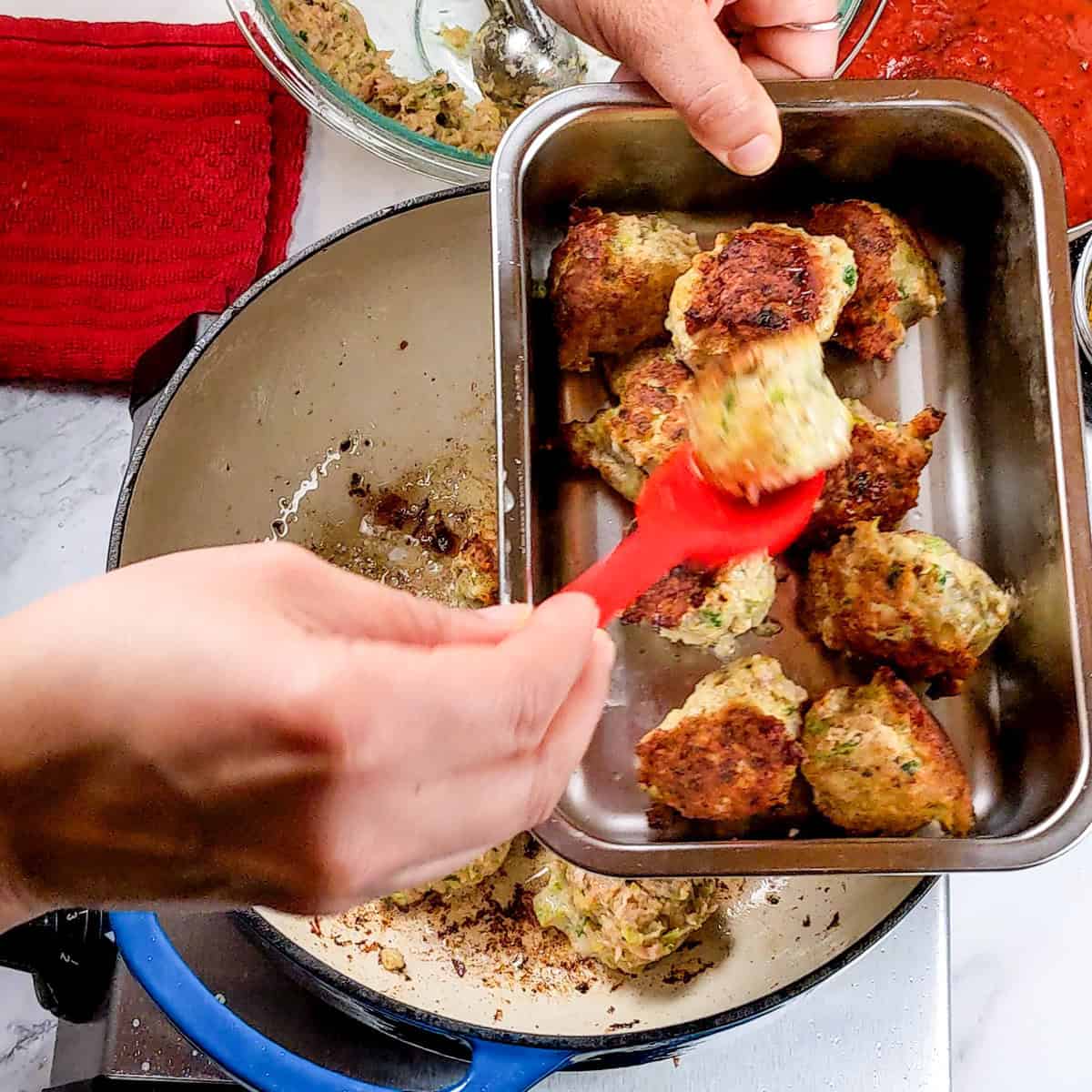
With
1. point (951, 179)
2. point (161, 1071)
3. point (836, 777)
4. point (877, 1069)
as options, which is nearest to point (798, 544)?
point (836, 777)

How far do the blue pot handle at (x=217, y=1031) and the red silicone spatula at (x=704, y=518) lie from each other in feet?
1.39

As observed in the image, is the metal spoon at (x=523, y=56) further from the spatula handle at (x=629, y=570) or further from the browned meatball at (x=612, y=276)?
the spatula handle at (x=629, y=570)

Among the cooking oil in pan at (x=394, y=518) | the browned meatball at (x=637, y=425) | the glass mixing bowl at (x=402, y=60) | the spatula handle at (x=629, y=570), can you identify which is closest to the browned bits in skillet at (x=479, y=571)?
the cooking oil in pan at (x=394, y=518)

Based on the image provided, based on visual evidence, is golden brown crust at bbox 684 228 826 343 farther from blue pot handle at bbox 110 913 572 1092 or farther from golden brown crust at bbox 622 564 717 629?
blue pot handle at bbox 110 913 572 1092

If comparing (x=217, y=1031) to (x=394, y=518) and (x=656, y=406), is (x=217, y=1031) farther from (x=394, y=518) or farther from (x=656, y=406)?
(x=656, y=406)

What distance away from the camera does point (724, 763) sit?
94 cm

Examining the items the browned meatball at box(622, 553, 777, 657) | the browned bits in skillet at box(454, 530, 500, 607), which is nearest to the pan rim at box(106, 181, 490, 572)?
the browned bits in skillet at box(454, 530, 500, 607)

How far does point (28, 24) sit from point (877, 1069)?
1.46 m

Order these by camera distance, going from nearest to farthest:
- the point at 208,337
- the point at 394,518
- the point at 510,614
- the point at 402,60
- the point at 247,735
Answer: the point at 247,735 → the point at 510,614 → the point at 208,337 → the point at 394,518 → the point at 402,60

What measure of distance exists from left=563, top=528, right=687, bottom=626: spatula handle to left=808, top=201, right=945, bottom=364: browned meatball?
31 centimetres

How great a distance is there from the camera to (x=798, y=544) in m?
1.07

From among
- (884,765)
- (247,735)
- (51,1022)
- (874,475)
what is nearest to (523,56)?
(874,475)

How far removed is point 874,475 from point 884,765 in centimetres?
26

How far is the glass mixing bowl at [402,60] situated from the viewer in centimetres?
118
